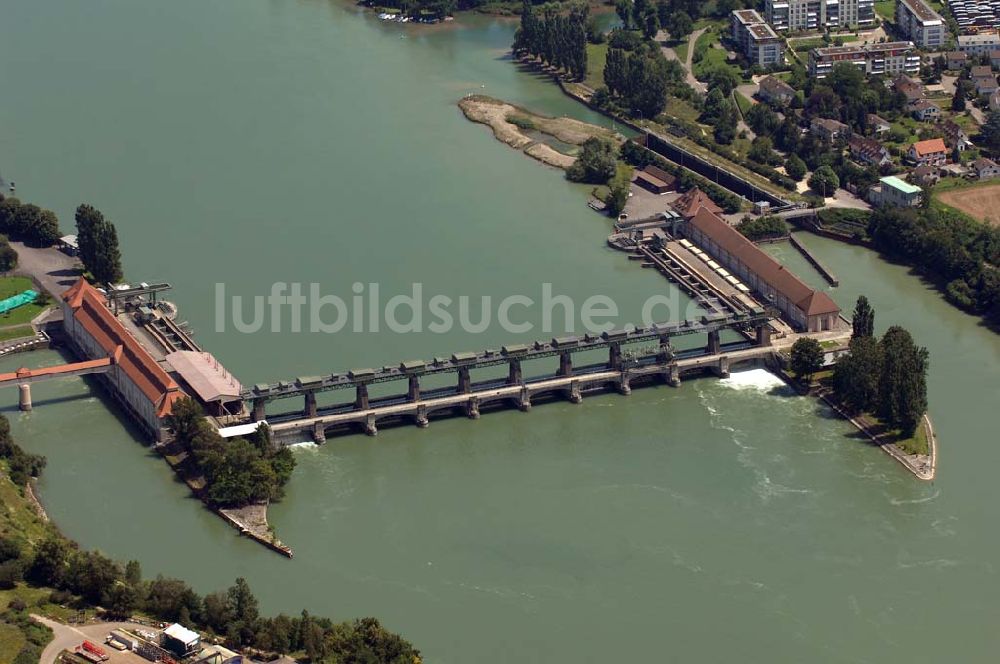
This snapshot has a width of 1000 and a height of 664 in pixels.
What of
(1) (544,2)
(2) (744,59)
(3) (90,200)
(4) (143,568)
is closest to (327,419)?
(4) (143,568)

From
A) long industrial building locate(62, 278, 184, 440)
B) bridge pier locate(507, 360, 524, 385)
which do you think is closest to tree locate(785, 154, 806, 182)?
bridge pier locate(507, 360, 524, 385)

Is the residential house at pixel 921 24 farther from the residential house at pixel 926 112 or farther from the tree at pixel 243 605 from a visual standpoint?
the tree at pixel 243 605

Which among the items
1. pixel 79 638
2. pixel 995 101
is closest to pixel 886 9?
pixel 995 101

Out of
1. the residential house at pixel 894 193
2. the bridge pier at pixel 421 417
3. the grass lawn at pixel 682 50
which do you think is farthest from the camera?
the grass lawn at pixel 682 50

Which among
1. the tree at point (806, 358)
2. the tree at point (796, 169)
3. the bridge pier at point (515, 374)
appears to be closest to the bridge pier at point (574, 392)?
the bridge pier at point (515, 374)

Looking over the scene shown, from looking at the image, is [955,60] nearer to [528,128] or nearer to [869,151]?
[869,151]

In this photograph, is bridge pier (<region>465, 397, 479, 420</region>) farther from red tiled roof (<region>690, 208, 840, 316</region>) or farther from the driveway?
the driveway

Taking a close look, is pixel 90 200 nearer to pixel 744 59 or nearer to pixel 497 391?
pixel 497 391
